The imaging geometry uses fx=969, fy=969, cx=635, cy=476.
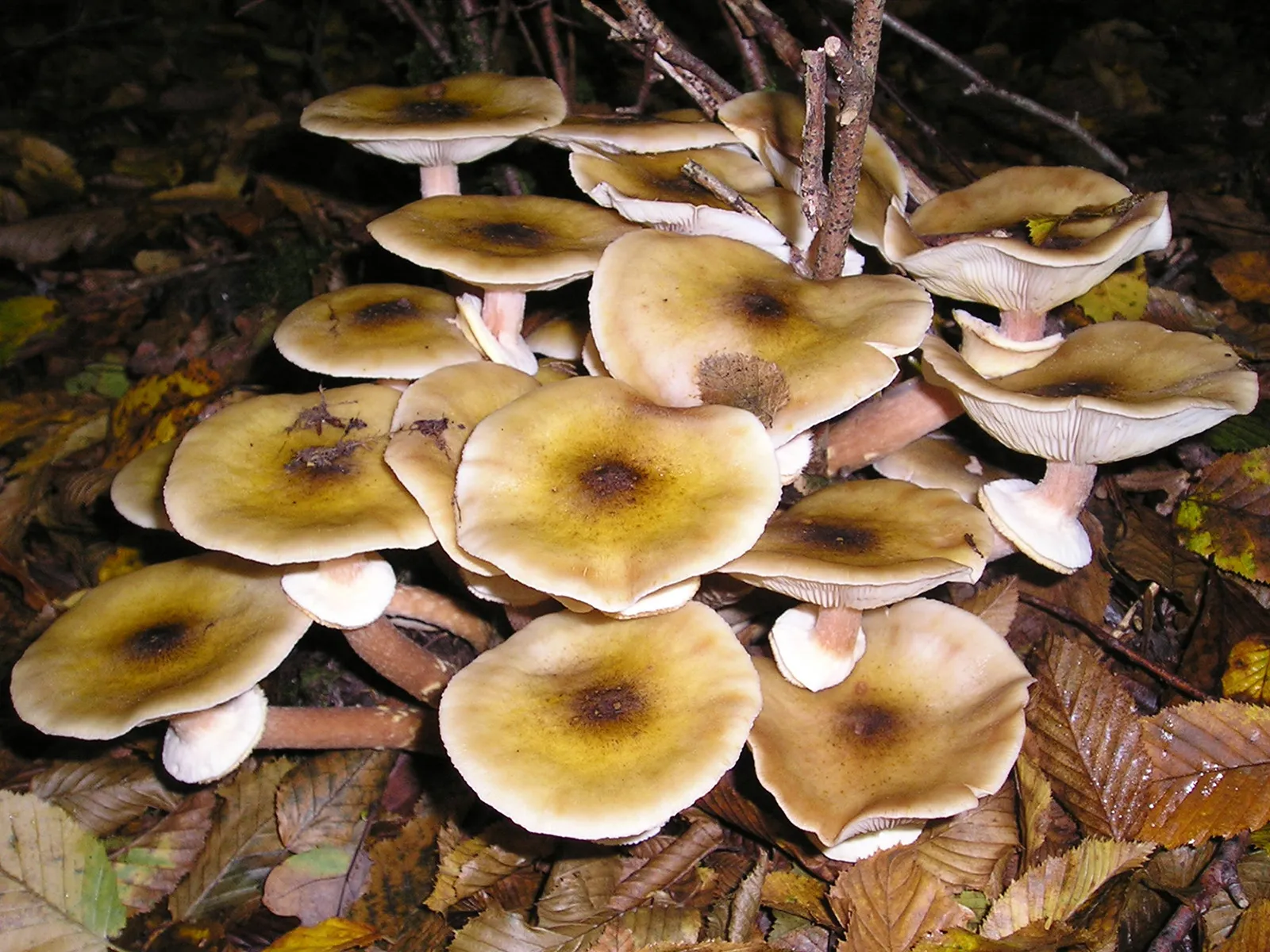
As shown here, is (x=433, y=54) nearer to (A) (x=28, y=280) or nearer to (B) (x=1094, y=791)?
(A) (x=28, y=280)

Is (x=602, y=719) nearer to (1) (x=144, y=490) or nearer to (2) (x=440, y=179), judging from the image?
(1) (x=144, y=490)

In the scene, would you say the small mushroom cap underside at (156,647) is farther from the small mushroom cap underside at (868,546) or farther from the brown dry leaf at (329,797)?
the small mushroom cap underside at (868,546)

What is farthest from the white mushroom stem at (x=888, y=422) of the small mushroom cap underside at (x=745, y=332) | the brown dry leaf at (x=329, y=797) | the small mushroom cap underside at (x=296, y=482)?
the brown dry leaf at (x=329, y=797)

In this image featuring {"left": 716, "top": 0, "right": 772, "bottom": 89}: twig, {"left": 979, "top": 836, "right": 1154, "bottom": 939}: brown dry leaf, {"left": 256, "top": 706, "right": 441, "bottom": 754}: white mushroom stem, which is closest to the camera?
{"left": 979, "top": 836, "right": 1154, "bottom": 939}: brown dry leaf

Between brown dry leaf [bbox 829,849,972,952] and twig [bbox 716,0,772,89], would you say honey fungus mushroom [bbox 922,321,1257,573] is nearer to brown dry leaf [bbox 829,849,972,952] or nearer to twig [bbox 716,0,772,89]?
brown dry leaf [bbox 829,849,972,952]

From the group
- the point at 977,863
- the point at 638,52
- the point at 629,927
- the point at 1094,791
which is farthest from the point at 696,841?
the point at 638,52

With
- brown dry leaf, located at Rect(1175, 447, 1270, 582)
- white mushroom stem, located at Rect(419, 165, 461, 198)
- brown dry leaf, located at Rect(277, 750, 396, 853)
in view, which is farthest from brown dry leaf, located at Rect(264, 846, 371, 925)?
brown dry leaf, located at Rect(1175, 447, 1270, 582)
